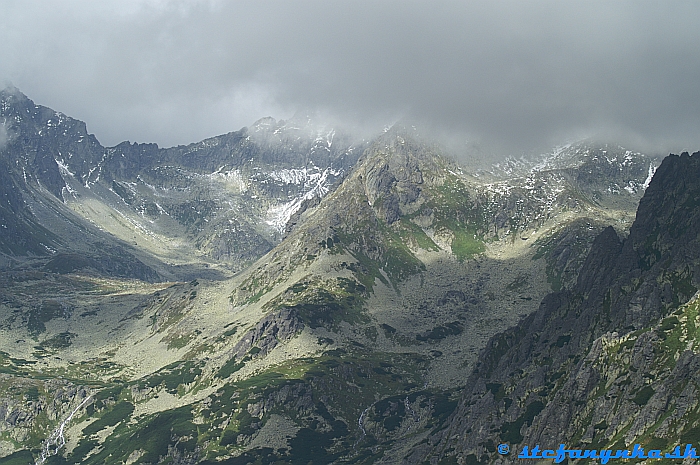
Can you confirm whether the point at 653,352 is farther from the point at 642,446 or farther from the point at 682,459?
the point at 682,459

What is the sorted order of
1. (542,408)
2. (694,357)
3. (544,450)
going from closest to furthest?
(694,357) < (544,450) < (542,408)

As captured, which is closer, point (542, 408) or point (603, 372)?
point (603, 372)

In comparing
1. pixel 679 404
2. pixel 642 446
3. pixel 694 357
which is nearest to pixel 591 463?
pixel 642 446

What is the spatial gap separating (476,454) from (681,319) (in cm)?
6476

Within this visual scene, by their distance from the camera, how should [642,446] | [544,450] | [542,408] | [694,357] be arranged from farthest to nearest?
[542,408] → [544,450] → [694,357] → [642,446]

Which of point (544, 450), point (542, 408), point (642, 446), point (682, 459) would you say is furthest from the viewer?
point (542, 408)

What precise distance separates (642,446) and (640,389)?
2107 cm

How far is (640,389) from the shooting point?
162375 millimetres

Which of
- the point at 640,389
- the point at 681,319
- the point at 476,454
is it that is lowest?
the point at 476,454

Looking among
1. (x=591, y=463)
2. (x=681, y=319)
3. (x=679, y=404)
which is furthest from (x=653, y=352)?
(x=591, y=463)

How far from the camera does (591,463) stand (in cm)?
14938

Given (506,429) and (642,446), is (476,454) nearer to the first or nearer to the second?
(506,429)

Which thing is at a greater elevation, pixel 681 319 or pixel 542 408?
pixel 681 319

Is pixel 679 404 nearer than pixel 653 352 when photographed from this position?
Yes
